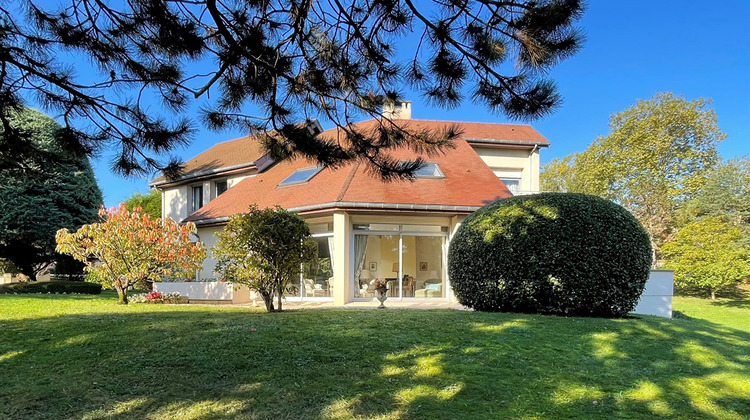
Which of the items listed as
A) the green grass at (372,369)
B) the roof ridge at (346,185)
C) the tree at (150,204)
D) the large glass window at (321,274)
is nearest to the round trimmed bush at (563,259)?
the green grass at (372,369)

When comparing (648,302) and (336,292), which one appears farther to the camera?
(336,292)

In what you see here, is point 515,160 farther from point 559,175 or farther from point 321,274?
point 559,175

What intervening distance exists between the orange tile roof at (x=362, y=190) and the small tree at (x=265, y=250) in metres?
2.83

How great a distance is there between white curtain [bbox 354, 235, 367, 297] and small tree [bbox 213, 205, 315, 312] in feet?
15.5

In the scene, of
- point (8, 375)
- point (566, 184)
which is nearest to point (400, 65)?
point (8, 375)

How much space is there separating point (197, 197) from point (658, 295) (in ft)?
59.2

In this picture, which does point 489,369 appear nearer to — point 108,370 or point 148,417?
point 148,417

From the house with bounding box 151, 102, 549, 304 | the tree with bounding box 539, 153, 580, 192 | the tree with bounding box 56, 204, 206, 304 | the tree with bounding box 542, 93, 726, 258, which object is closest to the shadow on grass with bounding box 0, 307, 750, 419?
the tree with bounding box 56, 204, 206, 304

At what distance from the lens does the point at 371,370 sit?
447 cm

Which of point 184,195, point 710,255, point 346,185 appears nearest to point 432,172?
point 346,185

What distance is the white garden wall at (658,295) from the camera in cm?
1125

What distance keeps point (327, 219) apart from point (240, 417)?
10.0 m

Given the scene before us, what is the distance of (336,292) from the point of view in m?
12.7

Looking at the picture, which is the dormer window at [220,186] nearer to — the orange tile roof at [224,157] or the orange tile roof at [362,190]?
the orange tile roof at [224,157]
